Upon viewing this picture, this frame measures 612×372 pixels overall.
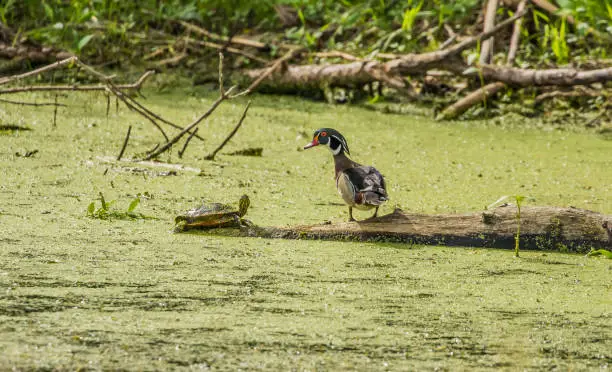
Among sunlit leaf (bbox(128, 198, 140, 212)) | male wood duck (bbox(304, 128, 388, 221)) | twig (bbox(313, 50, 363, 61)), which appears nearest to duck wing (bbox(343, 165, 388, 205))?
male wood duck (bbox(304, 128, 388, 221))

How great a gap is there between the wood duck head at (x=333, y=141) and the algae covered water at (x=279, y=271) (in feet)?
0.88

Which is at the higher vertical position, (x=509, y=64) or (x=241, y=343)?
(x=509, y=64)

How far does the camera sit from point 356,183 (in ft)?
12.3

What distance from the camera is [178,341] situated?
2.34 meters

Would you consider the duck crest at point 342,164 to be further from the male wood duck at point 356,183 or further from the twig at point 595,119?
the twig at point 595,119

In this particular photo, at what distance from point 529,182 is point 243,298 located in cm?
249

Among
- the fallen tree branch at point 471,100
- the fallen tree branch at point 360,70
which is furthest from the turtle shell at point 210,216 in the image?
the fallen tree branch at point 471,100

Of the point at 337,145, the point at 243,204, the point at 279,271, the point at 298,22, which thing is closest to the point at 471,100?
the point at 298,22

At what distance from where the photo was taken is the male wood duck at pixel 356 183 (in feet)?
12.0

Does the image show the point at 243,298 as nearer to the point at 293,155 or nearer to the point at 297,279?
the point at 297,279

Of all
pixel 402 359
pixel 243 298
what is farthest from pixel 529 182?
pixel 402 359

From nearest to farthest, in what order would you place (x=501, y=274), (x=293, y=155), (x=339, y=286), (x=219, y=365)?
1. (x=219, y=365)
2. (x=339, y=286)
3. (x=501, y=274)
4. (x=293, y=155)

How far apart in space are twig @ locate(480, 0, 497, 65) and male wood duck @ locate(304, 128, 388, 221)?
2960 millimetres

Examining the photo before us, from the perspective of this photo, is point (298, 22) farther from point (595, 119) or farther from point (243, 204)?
point (243, 204)
